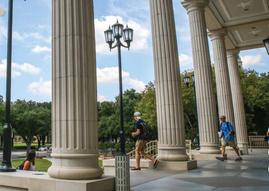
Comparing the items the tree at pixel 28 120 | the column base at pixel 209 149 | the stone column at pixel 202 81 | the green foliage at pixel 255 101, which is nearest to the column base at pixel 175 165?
the column base at pixel 209 149

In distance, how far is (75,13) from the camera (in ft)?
25.4

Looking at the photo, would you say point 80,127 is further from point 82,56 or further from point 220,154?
point 220,154

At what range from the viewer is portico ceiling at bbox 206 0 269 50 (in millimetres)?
23344

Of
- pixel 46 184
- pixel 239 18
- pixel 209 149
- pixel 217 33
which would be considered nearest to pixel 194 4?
pixel 217 33

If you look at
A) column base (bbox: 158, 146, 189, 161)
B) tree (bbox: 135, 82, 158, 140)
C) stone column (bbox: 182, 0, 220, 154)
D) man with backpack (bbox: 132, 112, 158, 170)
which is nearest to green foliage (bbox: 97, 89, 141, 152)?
tree (bbox: 135, 82, 158, 140)

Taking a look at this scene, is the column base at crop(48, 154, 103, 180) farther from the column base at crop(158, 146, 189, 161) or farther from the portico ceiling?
the portico ceiling

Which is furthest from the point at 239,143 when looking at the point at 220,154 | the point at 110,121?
the point at 110,121

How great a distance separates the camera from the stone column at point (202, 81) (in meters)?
17.6

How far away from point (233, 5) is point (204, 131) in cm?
1113

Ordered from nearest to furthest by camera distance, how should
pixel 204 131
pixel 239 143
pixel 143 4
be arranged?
pixel 204 131 → pixel 239 143 → pixel 143 4

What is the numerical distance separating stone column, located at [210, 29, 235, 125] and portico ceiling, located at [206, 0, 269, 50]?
1.00 m

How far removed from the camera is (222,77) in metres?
23.9

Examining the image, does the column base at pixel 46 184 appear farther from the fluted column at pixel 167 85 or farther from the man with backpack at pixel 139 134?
the fluted column at pixel 167 85

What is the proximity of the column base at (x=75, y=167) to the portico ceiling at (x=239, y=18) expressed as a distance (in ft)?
60.0
